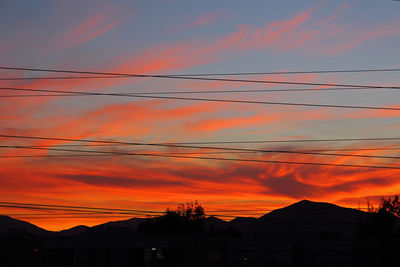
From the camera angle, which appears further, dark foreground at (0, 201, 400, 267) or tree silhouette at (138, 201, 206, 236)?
tree silhouette at (138, 201, 206, 236)

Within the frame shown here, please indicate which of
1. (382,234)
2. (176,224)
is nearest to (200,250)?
(382,234)

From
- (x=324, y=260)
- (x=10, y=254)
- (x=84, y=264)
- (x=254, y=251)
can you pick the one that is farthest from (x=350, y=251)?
(x=10, y=254)

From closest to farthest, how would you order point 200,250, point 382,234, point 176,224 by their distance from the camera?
point 200,250 < point 382,234 < point 176,224

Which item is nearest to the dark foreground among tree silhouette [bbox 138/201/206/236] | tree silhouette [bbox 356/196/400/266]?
tree silhouette [bbox 356/196/400/266]

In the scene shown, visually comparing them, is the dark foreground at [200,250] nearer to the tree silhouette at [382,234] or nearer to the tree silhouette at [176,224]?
the tree silhouette at [382,234]

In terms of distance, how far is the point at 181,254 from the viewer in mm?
76188

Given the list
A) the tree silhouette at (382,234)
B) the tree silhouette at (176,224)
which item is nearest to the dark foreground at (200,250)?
the tree silhouette at (382,234)

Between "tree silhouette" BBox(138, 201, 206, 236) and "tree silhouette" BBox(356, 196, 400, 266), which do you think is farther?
"tree silhouette" BBox(138, 201, 206, 236)

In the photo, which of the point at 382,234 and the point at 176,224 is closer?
the point at 382,234

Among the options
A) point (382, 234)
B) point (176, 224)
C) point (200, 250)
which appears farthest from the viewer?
point (176, 224)

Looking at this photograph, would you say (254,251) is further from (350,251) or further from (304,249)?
(350,251)

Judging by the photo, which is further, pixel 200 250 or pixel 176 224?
pixel 176 224

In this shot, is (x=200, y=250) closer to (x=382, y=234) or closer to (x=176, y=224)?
(x=382, y=234)

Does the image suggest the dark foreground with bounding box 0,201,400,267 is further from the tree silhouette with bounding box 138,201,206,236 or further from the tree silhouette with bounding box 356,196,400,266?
the tree silhouette with bounding box 138,201,206,236
